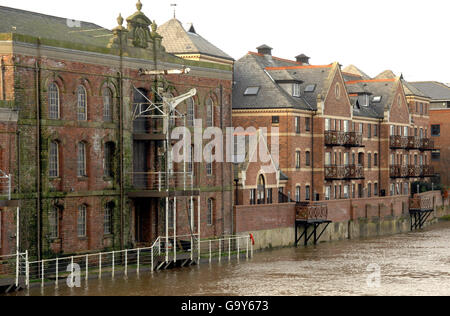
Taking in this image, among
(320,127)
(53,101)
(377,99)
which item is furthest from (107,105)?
(377,99)

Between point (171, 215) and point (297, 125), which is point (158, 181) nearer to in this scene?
point (171, 215)

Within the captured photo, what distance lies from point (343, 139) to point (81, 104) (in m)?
32.0

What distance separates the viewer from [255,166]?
59188 millimetres

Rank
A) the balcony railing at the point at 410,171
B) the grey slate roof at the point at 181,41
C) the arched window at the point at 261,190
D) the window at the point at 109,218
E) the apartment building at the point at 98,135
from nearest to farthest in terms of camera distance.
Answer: the apartment building at the point at 98,135
the window at the point at 109,218
the arched window at the point at 261,190
the grey slate roof at the point at 181,41
the balcony railing at the point at 410,171

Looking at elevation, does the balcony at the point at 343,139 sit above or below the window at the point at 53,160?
above

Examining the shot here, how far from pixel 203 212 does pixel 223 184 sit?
102 inches

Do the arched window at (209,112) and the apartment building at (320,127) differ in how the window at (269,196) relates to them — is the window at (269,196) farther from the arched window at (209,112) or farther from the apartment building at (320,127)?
the arched window at (209,112)

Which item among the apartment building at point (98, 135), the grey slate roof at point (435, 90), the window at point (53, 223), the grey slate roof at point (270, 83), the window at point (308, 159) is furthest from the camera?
the grey slate roof at point (435, 90)

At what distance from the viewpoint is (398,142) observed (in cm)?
8306

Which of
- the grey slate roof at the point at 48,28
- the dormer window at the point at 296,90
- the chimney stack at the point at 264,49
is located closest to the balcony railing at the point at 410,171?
the chimney stack at the point at 264,49

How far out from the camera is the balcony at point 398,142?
82.3m

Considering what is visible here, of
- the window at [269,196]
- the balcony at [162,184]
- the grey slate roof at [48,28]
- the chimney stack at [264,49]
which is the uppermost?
the chimney stack at [264,49]

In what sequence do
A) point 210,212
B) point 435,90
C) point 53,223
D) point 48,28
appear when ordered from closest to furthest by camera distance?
point 53,223 < point 48,28 < point 210,212 < point 435,90

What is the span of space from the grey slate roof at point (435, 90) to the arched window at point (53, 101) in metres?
68.1
